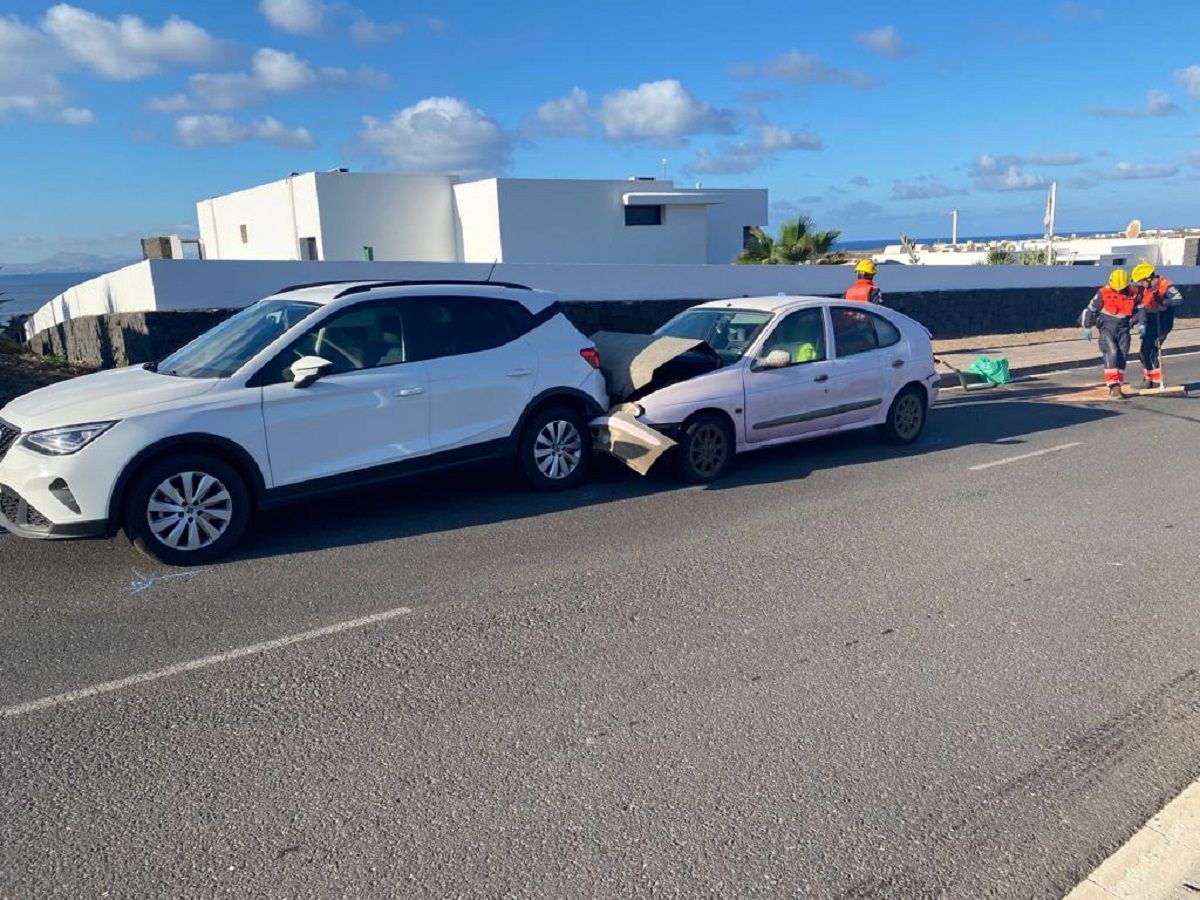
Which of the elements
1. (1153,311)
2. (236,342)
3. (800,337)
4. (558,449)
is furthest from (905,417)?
(236,342)

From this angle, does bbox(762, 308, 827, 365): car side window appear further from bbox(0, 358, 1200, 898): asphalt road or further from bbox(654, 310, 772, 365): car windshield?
bbox(0, 358, 1200, 898): asphalt road

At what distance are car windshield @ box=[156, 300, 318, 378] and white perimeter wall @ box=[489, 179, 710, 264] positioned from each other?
800 inches

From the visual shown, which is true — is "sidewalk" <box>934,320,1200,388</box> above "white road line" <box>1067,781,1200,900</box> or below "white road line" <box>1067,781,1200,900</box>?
above

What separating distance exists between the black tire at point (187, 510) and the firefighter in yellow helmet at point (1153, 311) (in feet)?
38.2

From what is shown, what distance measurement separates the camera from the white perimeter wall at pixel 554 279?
1282cm

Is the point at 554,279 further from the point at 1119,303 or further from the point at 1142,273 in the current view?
the point at 1142,273

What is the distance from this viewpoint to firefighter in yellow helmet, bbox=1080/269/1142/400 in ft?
41.2

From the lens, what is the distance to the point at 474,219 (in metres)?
28.6

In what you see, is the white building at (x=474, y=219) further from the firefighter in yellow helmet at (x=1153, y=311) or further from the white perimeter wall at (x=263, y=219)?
the firefighter in yellow helmet at (x=1153, y=311)

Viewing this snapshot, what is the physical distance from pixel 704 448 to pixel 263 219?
26050 millimetres

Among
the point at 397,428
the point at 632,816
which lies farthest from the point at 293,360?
the point at 632,816

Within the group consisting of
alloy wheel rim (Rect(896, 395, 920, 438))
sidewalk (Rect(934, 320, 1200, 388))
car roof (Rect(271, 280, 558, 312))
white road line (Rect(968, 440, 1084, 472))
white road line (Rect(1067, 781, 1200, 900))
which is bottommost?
white road line (Rect(1067, 781, 1200, 900))

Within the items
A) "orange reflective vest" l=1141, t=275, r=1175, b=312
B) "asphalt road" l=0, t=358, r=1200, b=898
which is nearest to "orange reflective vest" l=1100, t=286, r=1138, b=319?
"orange reflective vest" l=1141, t=275, r=1175, b=312

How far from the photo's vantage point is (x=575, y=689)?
4.48 metres
